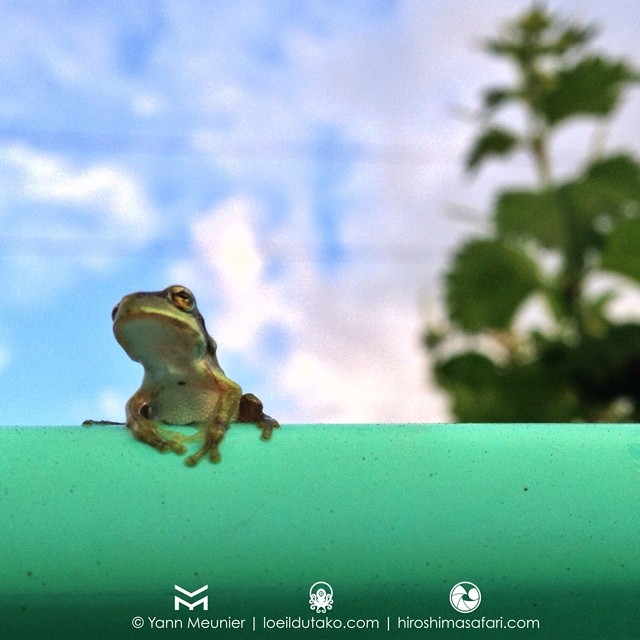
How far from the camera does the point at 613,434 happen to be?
5.86ft

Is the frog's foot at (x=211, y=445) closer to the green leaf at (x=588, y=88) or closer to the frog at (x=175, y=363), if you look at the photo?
the frog at (x=175, y=363)

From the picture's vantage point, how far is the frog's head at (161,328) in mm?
2287

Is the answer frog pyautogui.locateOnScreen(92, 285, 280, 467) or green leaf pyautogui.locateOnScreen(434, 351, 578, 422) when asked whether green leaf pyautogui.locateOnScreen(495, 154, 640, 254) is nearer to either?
green leaf pyautogui.locateOnScreen(434, 351, 578, 422)

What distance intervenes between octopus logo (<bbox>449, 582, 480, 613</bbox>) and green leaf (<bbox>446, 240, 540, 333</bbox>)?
314 inches

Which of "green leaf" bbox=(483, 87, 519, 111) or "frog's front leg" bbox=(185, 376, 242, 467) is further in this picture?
"green leaf" bbox=(483, 87, 519, 111)

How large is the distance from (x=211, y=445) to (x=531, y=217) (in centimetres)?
837

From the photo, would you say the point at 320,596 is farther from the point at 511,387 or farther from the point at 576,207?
the point at 576,207

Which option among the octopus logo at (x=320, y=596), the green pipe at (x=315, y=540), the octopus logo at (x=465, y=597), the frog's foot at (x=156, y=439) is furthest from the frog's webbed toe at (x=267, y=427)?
the octopus logo at (x=465, y=597)

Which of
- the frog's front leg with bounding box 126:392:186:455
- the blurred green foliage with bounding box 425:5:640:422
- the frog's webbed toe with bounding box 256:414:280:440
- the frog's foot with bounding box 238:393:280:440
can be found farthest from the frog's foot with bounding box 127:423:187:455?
the blurred green foliage with bounding box 425:5:640:422

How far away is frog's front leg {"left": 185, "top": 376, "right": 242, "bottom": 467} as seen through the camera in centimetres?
172

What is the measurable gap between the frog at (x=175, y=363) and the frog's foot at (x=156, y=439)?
19 centimetres

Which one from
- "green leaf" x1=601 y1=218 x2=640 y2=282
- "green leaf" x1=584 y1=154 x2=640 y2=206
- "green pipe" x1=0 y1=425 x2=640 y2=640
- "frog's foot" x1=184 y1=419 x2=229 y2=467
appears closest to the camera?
"green pipe" x1=0 y1=425 x2=640 y2=640

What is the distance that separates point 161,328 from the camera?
2328 mm

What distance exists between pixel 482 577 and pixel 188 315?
1.16 m
